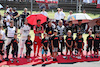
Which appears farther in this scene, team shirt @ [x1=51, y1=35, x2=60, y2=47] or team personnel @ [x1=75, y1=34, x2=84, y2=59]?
team personnel @ [x1=75, y1=34, x2=84, y2=59]

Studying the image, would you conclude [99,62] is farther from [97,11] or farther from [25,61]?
[97,11]

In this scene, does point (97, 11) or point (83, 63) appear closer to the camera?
point (83, 63)

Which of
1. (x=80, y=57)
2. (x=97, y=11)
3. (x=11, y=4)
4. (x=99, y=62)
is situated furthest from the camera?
(x=11, y=4)

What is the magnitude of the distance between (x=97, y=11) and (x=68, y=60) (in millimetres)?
16898

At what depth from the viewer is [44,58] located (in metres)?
8.23

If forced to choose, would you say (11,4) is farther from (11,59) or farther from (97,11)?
(11,59)

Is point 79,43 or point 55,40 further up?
point 55,40

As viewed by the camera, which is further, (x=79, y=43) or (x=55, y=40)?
(x=79, y=43)

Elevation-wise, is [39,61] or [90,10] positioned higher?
Answer: [90,10]

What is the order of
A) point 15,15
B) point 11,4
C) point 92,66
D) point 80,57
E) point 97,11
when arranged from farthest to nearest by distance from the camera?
point 11,4, point 97,11, point 15,15, point 80,57, point 92,66

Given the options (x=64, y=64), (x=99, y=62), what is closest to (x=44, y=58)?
(x=64, y=64)

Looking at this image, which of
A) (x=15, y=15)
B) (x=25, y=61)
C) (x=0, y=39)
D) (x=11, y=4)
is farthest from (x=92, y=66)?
(x=11, y=4)

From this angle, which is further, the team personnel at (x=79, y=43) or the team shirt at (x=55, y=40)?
the team personnel at (x=79, y=43)

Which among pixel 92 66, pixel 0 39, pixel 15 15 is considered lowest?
pixel 92 66
